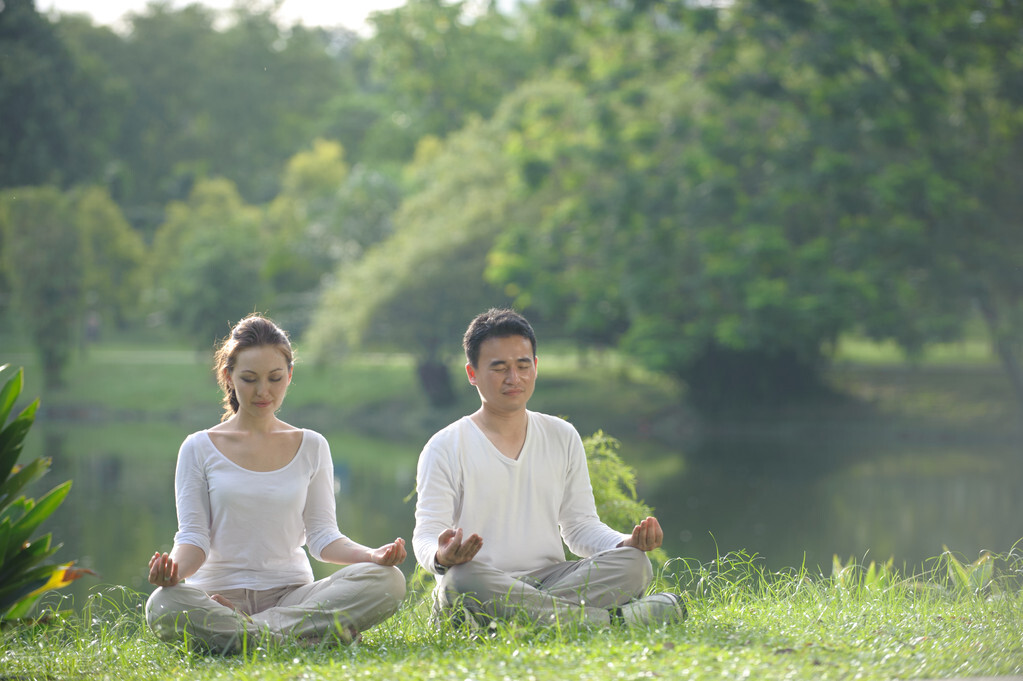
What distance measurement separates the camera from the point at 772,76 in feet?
71.8

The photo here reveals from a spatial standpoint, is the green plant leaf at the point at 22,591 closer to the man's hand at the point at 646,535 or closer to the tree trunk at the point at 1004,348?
the man's hand at the point at 646,535

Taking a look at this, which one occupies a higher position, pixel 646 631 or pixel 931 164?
pixel 931 164

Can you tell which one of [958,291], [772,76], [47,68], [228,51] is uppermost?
[228,51]

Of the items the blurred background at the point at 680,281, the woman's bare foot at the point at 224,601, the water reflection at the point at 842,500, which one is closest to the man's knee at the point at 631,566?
the woman's bare foot at the point at 224,601

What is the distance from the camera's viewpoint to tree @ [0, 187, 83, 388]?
27.8 metres

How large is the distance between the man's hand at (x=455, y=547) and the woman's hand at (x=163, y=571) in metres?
0.84

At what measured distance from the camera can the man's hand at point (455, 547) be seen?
11.9ft

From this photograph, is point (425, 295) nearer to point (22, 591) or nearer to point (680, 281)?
point (680, 281)

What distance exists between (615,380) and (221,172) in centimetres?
2588

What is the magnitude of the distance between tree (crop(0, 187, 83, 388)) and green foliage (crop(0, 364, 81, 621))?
25.5 metres

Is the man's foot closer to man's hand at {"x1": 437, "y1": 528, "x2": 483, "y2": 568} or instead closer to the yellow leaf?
man's hand at {"x1": 437, "y1": 528, "x2": 483, "y2": 568}

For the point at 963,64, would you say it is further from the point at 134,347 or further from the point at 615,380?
the point at 134,347

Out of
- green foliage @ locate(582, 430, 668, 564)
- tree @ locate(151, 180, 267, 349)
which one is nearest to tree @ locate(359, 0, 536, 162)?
tree @ locate(151, 180, 267, 349)

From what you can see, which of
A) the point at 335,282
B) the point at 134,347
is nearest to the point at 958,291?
the point at 335,282
